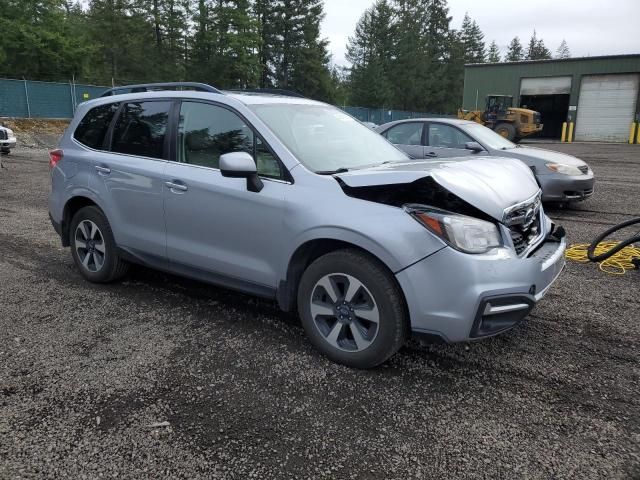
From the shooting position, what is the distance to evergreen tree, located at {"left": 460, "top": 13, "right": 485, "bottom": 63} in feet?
269

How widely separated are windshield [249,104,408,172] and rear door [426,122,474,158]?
14.2ft

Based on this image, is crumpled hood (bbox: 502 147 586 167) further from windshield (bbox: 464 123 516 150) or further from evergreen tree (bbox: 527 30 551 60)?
evergreen tree (bbox: 527 30 551 60)

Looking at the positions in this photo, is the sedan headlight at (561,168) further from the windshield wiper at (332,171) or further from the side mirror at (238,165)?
the side mirror at (238,165)

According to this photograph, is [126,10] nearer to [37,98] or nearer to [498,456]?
[37,98]

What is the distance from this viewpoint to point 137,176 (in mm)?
4062

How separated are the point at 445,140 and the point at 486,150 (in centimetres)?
78

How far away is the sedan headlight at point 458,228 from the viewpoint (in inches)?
107

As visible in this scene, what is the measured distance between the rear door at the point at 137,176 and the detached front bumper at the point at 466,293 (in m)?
2.21

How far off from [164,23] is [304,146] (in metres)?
49.2

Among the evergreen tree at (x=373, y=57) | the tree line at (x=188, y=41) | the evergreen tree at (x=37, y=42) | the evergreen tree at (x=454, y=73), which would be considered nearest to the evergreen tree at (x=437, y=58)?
the evergreen tree at (x=454, y=73)

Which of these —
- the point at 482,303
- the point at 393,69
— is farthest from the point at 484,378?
the point at 393,69

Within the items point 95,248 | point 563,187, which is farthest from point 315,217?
point 563,187

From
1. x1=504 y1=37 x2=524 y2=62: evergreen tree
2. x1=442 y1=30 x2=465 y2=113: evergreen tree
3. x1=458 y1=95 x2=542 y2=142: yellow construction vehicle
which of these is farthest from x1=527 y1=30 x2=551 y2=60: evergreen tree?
x1=458 y1=95 x2=542 y2=142: yellow construction vehicle

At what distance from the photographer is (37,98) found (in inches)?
1016
